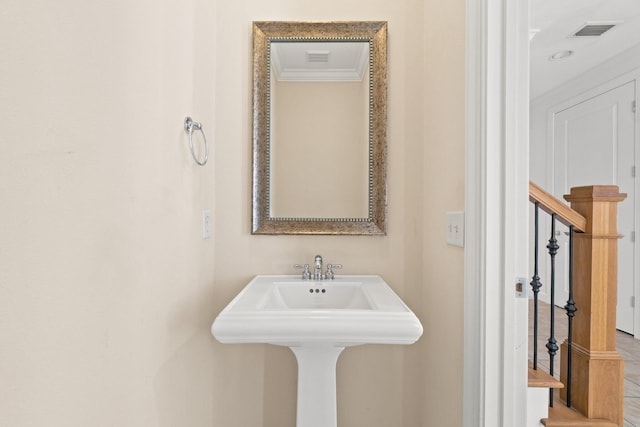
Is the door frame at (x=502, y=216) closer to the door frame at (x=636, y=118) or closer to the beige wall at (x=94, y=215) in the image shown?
the beige wall at (x=94, y=215)

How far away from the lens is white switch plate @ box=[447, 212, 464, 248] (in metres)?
1.10

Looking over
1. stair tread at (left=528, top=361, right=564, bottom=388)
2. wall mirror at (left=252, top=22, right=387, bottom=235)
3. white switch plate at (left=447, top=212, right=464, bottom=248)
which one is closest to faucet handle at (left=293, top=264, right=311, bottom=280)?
wall mirror at (left=252, top=22, right=387, bottom=235)

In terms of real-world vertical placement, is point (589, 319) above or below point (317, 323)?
below

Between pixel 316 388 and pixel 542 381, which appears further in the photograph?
pixel 542 381

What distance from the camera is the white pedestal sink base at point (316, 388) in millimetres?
1168

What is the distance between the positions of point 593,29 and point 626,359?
261cm

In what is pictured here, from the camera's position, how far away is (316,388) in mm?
1170

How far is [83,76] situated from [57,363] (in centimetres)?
52

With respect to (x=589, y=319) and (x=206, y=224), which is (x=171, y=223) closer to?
(x=206, y=224)

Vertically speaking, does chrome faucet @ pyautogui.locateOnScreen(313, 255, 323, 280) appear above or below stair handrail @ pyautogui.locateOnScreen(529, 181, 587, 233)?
below

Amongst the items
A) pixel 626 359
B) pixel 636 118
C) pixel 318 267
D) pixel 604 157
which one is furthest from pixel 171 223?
pixel 604 157

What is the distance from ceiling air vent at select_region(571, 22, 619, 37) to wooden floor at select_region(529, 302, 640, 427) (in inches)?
99.4

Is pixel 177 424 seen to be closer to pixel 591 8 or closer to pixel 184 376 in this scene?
pixel 184 376

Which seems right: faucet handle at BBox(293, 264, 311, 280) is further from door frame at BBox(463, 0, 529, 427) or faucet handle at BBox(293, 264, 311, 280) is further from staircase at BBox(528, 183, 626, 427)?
staircase at BBox(528, 183, 626, 427)
